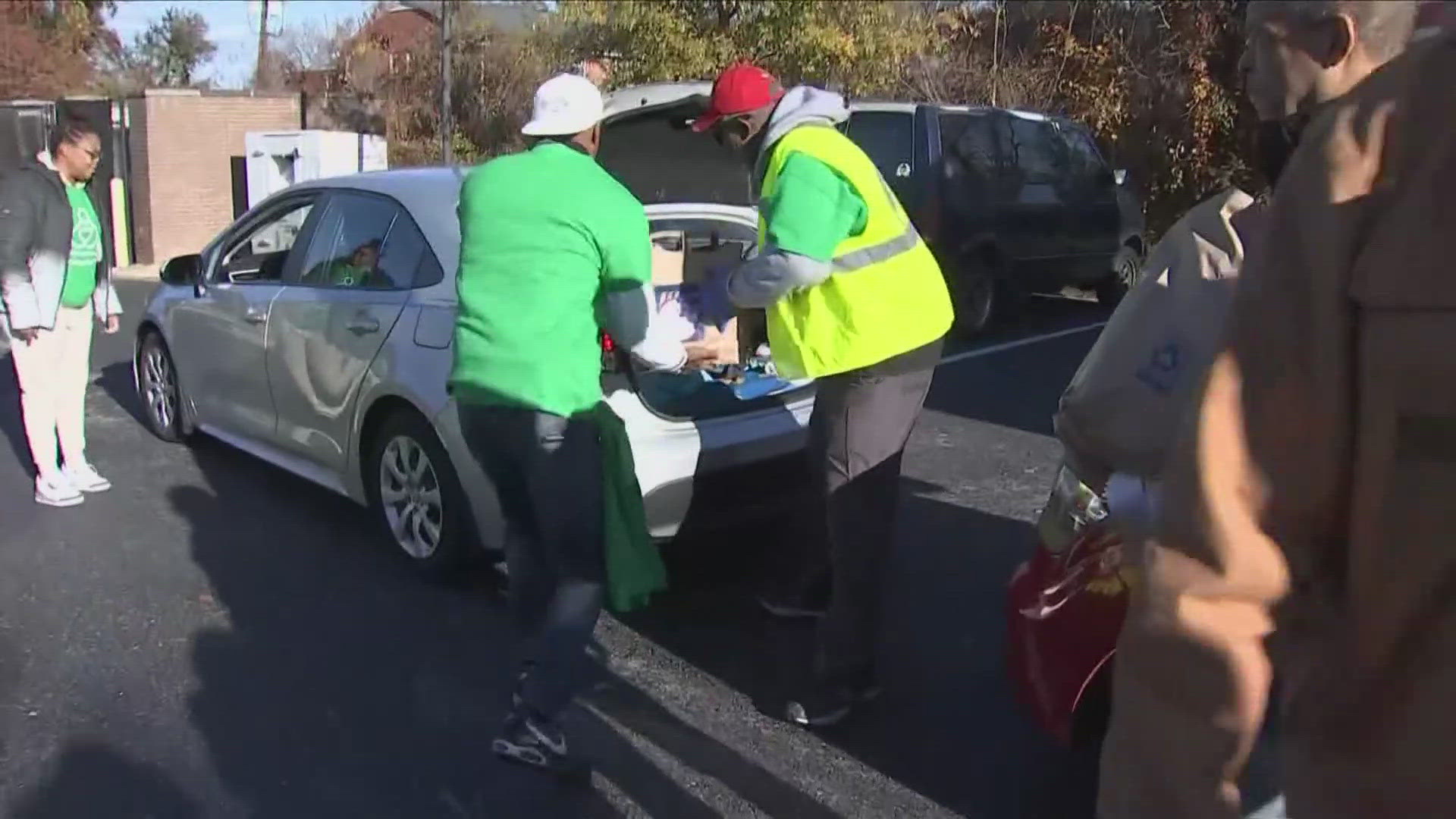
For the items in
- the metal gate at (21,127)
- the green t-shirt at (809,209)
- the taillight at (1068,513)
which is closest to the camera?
the taillight at (1068,513)

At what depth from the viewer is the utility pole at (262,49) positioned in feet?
89.8

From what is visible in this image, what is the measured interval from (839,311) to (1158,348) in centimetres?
162

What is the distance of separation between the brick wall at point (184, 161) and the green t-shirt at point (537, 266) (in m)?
16.3

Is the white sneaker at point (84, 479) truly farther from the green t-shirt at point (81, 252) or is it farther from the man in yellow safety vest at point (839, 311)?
the man in yellow safety vest at point (839, 311)

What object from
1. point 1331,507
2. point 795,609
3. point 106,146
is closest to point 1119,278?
point 795,609

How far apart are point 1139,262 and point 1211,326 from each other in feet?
38.1

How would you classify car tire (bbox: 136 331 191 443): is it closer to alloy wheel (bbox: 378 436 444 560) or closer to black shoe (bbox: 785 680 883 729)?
alloy wheel (bbox: 378 436 444 560)

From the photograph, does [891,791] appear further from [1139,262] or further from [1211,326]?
[1139,262]

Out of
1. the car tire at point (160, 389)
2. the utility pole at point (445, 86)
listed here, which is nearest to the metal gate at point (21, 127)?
the utility pole at point (445, 86)

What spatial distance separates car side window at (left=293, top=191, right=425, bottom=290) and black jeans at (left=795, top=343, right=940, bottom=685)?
1.89m

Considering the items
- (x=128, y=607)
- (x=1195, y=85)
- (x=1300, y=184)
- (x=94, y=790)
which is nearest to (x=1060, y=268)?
(x=1195, y=85)

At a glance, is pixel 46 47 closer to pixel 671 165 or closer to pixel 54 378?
pixel 54 378

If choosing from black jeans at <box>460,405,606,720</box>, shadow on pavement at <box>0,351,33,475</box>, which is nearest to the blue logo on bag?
black jeans at <box>460,405,606,720</box>

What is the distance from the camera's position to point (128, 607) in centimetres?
491
